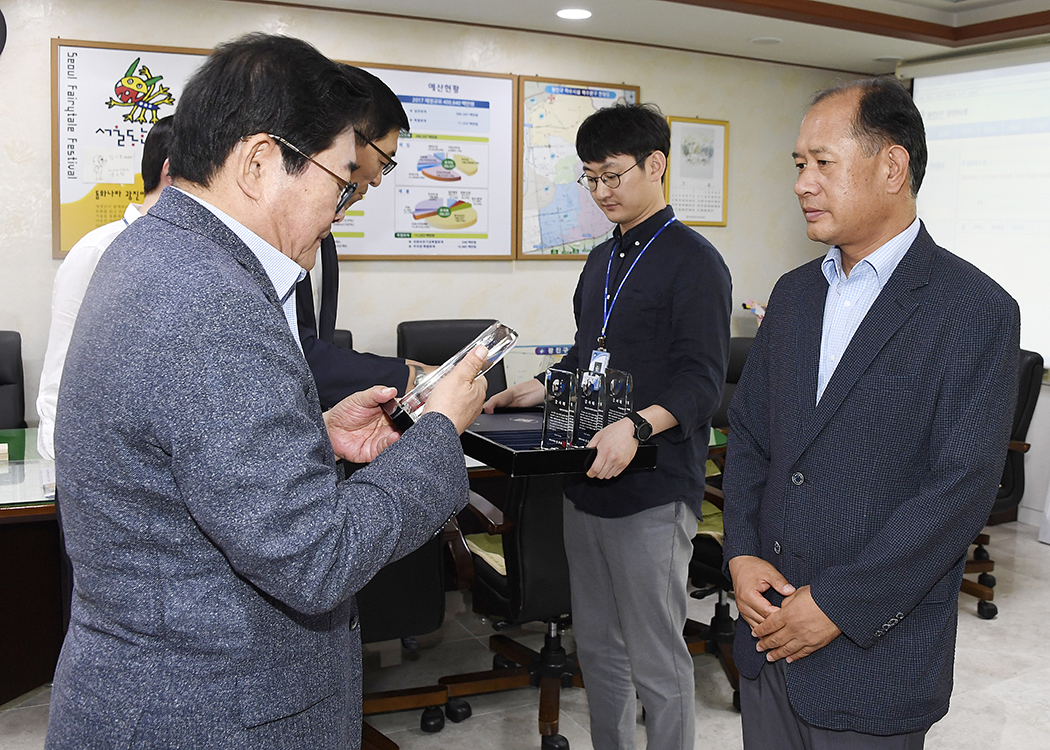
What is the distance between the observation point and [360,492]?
1.06 meters

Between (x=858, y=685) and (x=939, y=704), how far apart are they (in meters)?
0.15

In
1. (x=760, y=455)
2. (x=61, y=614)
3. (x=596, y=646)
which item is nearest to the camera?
(x=760, y=455)

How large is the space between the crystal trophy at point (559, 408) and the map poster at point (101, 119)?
2.99 metres

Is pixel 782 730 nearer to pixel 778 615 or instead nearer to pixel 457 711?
pixel 778 615

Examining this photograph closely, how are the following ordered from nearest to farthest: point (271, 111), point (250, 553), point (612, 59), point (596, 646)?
point (250, 553), point (271, 111), point (596, 646), point (612, 59)

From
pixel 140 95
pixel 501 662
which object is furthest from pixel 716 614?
pixel 140 95

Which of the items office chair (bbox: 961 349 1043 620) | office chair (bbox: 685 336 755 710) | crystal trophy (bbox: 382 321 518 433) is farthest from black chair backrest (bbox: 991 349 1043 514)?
crystal trophy (bbox: 382 321 518 433)

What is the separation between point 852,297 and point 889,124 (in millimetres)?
301

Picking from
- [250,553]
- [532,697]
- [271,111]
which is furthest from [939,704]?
[532,697]

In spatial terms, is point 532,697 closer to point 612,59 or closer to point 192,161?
point 192,161

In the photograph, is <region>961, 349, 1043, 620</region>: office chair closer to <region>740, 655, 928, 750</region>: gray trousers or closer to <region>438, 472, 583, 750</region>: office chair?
<region>438, 472, 583, 750</region>: office chair

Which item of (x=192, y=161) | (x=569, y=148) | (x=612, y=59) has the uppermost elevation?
(x=612, y=59)

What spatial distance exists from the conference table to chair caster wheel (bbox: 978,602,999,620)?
12.0ft

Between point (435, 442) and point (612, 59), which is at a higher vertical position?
point (612, 59)
